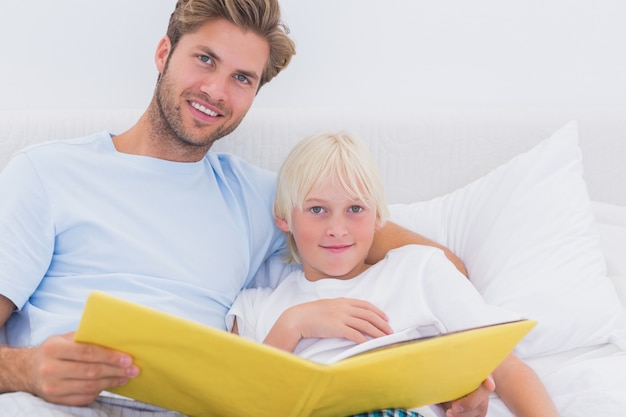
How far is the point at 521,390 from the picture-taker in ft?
3.86

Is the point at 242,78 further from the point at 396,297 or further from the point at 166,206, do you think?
the point at 396,297

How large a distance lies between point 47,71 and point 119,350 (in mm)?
1065

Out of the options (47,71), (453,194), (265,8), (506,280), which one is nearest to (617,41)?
(453,194)

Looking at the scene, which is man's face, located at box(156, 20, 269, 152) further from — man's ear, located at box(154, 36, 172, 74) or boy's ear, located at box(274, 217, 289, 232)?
boy's ear, located at box(274, 217, 289, 232)

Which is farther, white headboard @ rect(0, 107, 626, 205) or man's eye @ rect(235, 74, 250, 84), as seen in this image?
white headboard @ rect(0, 107, 626, 205)

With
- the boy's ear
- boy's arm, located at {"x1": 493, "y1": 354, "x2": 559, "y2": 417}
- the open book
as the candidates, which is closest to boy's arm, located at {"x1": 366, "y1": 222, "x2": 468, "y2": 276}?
the boy's ear

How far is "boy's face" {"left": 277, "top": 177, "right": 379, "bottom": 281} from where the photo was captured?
1324 millimetres

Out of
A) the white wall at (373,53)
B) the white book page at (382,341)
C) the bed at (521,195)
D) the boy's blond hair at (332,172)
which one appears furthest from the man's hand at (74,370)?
the white wall at (373,53)

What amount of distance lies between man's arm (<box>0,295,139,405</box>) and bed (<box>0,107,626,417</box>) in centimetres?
63

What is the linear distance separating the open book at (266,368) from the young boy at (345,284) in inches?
7.0

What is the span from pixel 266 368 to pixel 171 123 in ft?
2.26

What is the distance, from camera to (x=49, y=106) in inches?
69.9

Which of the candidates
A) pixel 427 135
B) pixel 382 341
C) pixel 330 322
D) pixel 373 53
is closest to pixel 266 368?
pixel 382 341

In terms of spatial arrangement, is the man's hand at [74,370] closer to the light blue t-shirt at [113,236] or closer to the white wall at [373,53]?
the light blue t-shirt at [113,236]
